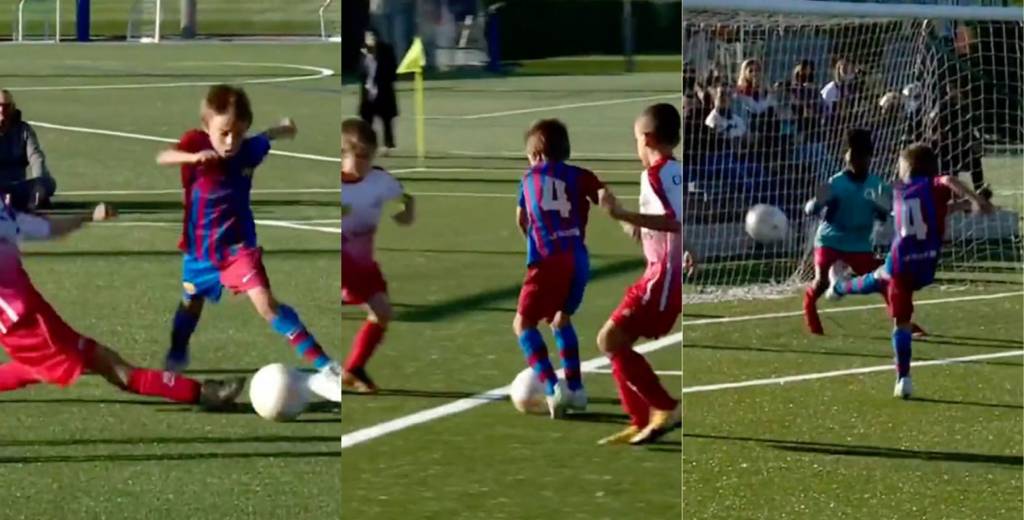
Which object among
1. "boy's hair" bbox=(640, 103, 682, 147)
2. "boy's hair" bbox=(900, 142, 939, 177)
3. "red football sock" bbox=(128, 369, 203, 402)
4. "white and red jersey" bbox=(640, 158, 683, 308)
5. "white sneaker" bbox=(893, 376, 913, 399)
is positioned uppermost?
"boy's hair" bbox=(900, 142, 939, 177)

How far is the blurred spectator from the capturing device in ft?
23.1

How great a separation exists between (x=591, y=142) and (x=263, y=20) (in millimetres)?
17095

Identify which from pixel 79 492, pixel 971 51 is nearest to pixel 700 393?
pixel 79 492

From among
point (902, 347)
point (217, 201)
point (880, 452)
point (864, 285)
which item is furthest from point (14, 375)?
point (864, 285)

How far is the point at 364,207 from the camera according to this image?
1668 mm

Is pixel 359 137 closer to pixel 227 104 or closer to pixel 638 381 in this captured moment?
pixel 638 381

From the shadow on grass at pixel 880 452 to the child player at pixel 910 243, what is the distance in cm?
61

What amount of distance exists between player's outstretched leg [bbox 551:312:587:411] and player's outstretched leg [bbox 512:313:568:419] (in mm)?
15

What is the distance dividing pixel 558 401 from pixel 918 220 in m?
5.14

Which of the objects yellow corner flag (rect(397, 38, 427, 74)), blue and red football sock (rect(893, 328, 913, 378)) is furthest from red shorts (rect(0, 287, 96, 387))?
yellow corner flag (rect(397, 38, 427, 74))

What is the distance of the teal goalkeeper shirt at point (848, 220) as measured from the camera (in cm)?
715

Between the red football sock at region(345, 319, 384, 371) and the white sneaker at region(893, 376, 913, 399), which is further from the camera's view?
the white sneaker at region(893, 376, 913, 399)

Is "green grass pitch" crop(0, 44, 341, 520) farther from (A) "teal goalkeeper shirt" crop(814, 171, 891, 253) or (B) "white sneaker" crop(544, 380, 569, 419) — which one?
(A) "teal goalkeeper shirt" crop(814, 171, 891, 253)

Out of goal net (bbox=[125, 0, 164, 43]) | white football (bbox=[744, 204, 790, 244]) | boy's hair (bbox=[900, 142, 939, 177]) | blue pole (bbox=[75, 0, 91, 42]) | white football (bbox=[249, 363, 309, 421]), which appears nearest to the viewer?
white football (bbox=[249, 363, 309, 421])
